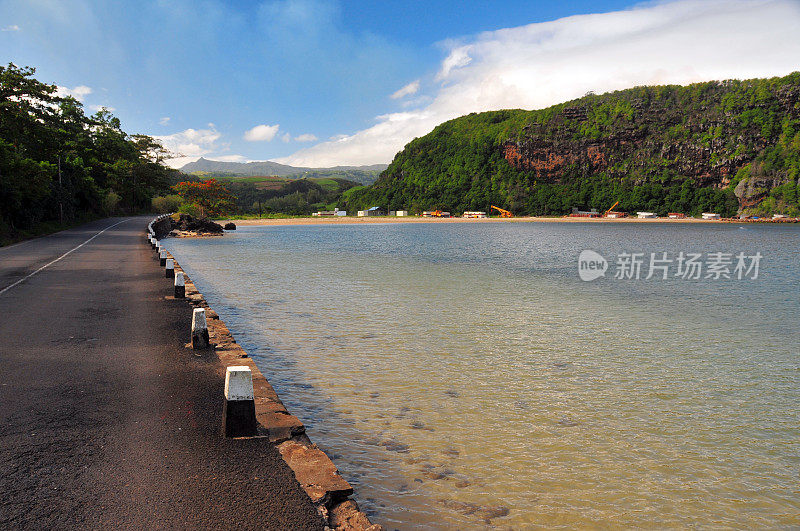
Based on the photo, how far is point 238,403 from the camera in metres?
5.12

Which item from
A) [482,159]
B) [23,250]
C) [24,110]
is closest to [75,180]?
[24,110]

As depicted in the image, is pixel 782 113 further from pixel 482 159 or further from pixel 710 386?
pixel 710 386

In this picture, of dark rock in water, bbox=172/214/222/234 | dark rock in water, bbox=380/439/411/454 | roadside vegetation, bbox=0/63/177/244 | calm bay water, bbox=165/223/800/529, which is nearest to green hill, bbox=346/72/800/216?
roadside vegetation, bbox=0/63/177/244

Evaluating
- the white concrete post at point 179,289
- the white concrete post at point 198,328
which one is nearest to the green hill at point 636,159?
the white concrete post at point 179,289

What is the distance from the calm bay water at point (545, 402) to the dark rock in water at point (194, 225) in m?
45.3

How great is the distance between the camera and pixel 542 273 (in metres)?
25.8

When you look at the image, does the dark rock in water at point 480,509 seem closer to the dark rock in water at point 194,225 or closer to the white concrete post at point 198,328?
the white concrete post at point 198,328

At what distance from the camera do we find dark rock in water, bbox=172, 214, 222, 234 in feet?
191

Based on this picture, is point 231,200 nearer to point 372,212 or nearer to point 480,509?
point 372,212

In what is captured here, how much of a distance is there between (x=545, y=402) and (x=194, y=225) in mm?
57818

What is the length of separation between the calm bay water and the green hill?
15714cm

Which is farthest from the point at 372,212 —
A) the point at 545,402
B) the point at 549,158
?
the point at 545,402

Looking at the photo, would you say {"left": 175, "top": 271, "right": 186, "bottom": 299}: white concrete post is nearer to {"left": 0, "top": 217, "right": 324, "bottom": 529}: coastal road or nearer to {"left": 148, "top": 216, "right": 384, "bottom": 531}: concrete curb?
{"left": 0, "top": 217, "right": 324, "bottom": 529}: coastal road

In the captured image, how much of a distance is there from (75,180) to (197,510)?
5794cm
